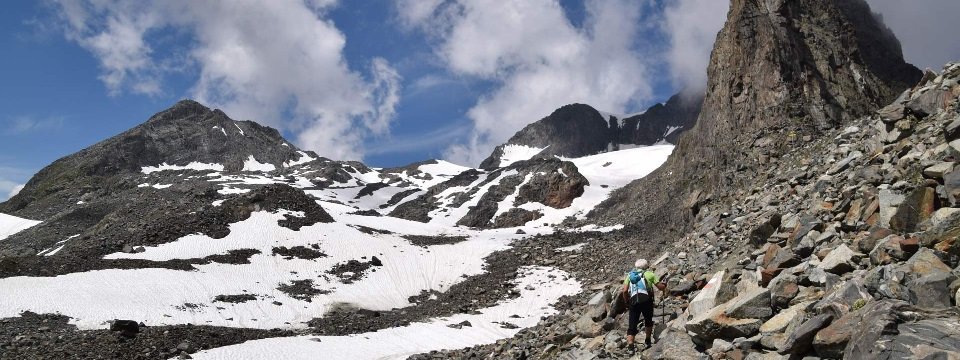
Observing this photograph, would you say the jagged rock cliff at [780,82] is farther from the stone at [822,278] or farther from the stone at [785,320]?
the stone at [785,320]

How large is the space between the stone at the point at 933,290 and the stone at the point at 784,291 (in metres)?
2.05

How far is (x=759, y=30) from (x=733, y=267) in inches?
1838

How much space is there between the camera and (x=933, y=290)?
23.3 ft

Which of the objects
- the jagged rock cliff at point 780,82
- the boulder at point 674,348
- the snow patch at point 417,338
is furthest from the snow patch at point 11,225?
the boulder at point 674,348

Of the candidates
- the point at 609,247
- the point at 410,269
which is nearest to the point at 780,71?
the point at 609,247

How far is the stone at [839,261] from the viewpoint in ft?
29.6

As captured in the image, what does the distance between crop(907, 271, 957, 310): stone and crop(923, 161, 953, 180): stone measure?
2887mm

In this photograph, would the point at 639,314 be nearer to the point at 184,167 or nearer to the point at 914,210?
the point at 914,210

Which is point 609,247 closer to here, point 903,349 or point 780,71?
point 780,71

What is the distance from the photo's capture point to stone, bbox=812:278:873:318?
7609 millimetres

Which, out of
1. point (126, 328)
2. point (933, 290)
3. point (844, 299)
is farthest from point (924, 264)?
point (126, 328)

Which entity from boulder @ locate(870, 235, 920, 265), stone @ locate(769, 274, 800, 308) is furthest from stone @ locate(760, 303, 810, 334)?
boulder @ locate(870, 235, 920, 265)

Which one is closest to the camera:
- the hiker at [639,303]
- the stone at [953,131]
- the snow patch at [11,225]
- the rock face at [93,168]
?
the stone at [953,131]

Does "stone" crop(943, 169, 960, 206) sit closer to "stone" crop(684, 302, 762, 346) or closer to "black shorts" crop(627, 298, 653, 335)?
"stone" crop(684, 302, 762, 346)
